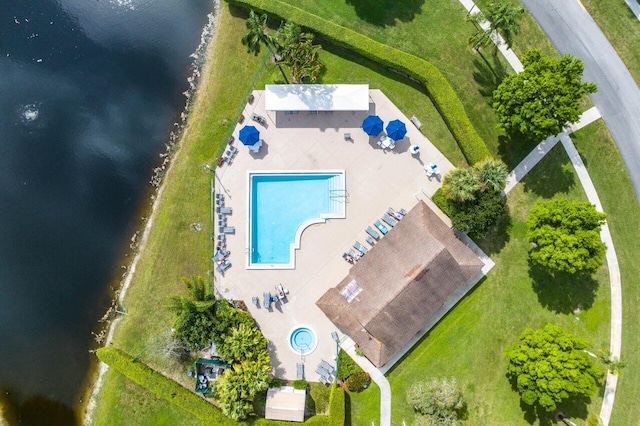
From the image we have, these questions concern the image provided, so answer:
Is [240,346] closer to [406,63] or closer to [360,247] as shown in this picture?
[360,247]

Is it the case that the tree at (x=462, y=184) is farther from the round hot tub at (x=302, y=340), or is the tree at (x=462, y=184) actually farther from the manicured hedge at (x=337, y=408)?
the manicured hedge at (x=337, y=408)

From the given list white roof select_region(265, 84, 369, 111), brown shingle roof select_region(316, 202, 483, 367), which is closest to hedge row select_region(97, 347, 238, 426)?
brown shingle roof select_region(316, 202, 483, 367)

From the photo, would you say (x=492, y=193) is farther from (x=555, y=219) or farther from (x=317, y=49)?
(x=317, y=49)

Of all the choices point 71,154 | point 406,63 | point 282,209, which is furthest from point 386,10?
point 71,154

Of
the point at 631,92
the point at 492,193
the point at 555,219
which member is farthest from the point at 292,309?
the point at 631,92

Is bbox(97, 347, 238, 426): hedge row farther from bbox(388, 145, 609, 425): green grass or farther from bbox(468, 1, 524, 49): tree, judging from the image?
bbox(468, 1, 524, 49): tree

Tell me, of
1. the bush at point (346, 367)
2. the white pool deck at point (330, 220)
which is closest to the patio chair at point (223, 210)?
the white pool deck at point (330, 220)
